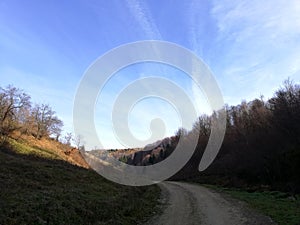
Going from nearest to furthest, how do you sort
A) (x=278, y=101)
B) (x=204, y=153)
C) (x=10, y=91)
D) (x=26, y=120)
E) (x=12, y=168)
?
1. (x=12, y=168)
2. (x=278, y=101)
3. (x=10, y=91)
4. (x=26, y=120)
5. (x=204, y=153)

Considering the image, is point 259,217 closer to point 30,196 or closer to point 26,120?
point 30,196

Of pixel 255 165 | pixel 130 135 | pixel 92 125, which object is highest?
pixel 255 165

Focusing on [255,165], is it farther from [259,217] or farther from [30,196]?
[30,196]

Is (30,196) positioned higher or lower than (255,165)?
lower

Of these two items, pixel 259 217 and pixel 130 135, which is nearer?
pixel 259 217

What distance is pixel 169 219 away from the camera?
572 inches

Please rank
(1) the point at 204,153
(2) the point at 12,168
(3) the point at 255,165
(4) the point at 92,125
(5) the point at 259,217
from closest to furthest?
(5) the point at 259,217 < (4) the point at 92,125 < (2) the point at 12,168 < (3) the point at 255,165 < (1) the point at 204,153

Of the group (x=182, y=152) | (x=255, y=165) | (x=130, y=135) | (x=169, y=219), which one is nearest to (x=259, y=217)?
(x=169, y=219)

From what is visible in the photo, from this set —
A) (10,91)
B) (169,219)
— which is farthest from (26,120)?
(169,219)

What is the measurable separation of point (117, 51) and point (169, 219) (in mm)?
11240

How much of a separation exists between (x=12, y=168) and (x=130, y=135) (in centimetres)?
1011

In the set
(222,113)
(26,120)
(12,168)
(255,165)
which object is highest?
(222,113)

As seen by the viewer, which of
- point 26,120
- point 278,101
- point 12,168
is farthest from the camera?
point 26,120

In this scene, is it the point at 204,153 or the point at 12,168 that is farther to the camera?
the point at 204,153
